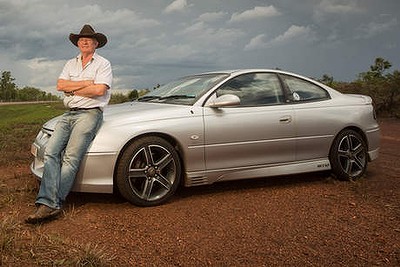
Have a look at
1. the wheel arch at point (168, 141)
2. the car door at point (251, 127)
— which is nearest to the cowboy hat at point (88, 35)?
the wheel arch at point (168, 141)

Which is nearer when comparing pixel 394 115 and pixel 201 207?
pixel 201 207

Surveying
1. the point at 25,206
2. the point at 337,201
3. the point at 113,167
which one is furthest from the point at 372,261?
the point at 25,206

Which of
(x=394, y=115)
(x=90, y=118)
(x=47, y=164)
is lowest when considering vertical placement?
(x=394, y=115)

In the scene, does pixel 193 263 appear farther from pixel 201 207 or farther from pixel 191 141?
pixel 191 141

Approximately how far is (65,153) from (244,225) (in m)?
1.96

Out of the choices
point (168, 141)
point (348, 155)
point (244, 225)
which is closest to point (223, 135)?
point (168, 141)

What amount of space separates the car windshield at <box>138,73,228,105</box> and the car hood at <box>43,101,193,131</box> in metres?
0.23

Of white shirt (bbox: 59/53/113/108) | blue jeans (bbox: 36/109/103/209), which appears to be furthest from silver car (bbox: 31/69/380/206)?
white shirt (bbox: 59/53/113/108)

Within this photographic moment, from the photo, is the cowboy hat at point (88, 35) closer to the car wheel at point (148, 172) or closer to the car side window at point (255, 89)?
the car wheel at point (148, 172)

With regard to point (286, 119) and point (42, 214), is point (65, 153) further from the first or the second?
point (286, 119)

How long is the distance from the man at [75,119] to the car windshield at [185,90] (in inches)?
38.0

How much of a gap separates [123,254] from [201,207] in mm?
1483

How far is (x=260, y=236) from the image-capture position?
4.01 meters

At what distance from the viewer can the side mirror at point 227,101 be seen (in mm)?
5148
